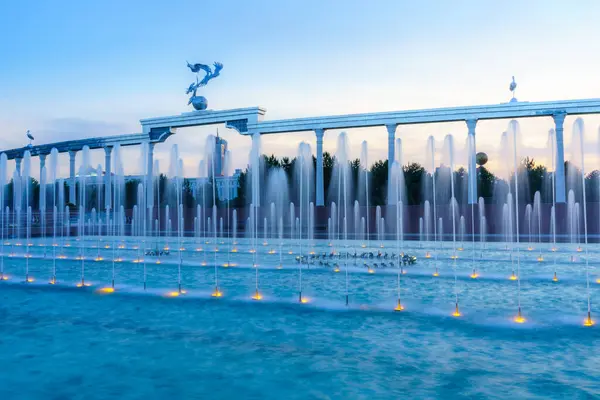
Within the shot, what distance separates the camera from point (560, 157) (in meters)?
29.3

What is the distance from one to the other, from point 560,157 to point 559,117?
221 centimetres

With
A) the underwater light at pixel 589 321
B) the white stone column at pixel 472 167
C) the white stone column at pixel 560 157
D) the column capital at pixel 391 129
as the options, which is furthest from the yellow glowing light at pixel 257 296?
the white stone column at pixel 560 157

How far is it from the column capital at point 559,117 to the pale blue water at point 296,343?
18249mm

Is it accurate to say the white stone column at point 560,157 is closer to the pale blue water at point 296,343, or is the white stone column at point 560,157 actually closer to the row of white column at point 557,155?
the row of white column at point 557,155

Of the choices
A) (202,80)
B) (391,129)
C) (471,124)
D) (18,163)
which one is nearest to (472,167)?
(471,124)

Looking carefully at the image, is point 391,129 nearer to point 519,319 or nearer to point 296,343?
point 519,319

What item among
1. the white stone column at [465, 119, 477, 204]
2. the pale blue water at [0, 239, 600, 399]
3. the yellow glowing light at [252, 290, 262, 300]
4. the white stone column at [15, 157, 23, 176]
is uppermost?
the white stone column at [15, 157, 23, 176]

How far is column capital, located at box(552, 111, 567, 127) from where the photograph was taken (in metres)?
28.2

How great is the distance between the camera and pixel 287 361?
664 cm

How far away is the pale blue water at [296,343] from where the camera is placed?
18.9ft

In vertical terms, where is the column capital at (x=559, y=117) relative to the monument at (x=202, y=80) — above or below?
below

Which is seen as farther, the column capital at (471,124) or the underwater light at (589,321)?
the column capital at (471,124)

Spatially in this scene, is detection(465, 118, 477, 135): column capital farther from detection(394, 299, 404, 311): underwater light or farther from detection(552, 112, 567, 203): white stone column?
detection(394, 299, 404, 311): underwater light

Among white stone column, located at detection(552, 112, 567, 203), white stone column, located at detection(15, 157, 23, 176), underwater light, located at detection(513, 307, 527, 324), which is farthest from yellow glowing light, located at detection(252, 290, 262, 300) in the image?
white stone column, located at detection(15, 157, 23, 176)
